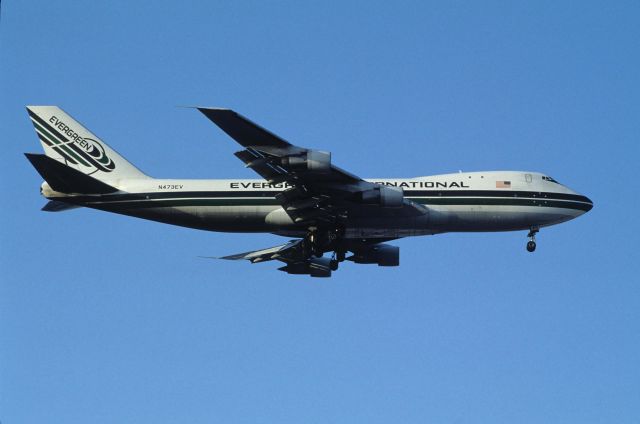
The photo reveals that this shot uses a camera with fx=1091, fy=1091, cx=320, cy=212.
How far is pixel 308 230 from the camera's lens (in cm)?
6103

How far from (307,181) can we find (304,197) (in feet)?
6.53

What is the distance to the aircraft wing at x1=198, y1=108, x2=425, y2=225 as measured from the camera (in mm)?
52531

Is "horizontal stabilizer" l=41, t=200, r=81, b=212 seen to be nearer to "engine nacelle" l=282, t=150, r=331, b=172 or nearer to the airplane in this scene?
the airplane

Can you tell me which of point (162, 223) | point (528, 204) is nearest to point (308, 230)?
point (162, 223)

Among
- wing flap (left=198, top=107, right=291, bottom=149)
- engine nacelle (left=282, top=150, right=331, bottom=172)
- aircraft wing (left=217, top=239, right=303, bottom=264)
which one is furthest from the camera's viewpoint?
aircraft wing (left=217, top=239, right=303, bottom=264)

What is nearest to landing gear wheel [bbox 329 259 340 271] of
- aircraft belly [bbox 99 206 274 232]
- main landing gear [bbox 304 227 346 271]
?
main landing gear [bbox 304 227 346 271]

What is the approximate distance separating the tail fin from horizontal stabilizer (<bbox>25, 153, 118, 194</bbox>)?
3.07 metres

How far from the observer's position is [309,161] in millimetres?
54125

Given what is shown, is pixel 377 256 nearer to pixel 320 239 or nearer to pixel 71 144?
pixel 320 239

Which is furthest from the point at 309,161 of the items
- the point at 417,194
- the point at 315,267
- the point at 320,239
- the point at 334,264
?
the point at 315,267

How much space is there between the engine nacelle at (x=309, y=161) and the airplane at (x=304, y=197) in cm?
5

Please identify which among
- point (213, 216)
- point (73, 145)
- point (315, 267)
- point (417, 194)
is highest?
point (73, 145)

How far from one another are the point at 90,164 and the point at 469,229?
2212 centimetres

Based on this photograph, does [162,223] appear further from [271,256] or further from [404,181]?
[404,181]
